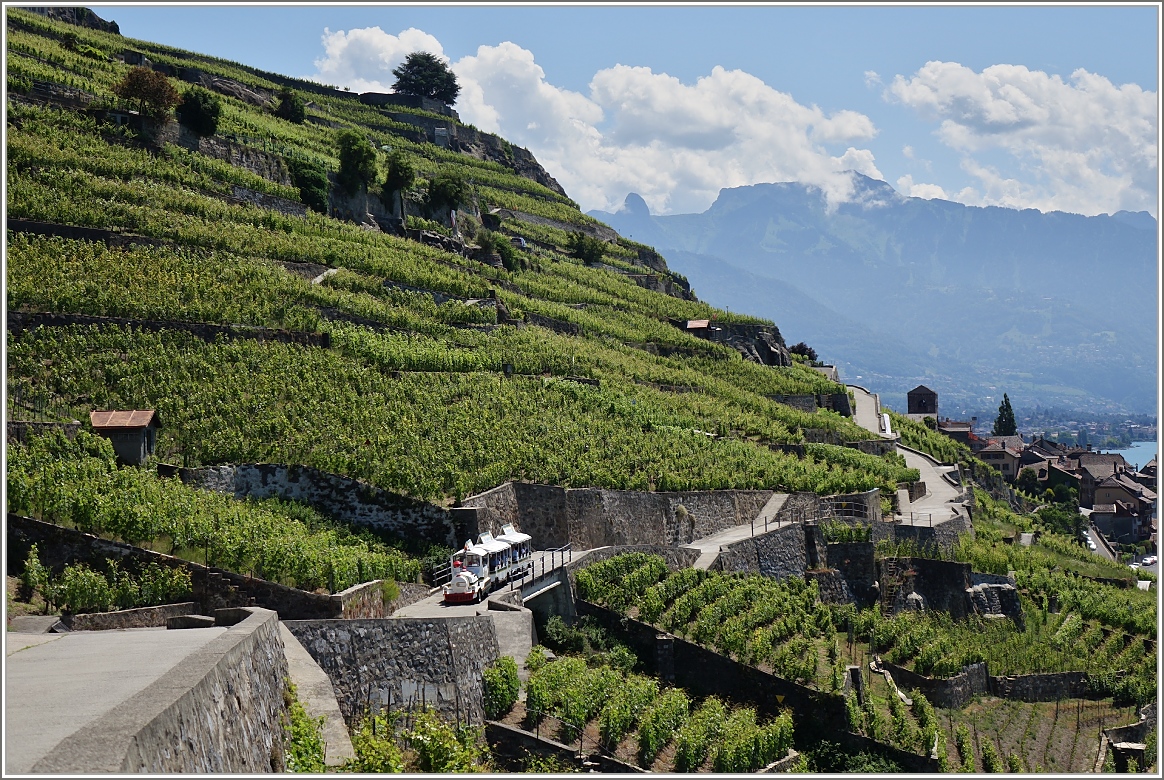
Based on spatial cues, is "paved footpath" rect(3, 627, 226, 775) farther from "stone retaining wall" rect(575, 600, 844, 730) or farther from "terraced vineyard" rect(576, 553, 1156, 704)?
"terraced vineyard" rect(576, 553, 1156, 704)

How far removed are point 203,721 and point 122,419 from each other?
1561cm

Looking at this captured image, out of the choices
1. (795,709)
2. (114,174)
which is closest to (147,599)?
(795,709)

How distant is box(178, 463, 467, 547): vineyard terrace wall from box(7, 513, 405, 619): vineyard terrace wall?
6940mm

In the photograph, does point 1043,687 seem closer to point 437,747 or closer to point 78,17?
point 437,747

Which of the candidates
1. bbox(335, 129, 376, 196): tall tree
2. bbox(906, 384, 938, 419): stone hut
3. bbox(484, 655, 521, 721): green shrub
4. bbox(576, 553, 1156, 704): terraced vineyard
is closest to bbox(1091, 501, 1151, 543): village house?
bbox(906, 384, 938, 419): stone hut

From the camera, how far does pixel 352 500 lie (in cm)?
2850

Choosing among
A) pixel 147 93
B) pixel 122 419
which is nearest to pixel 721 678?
pixel 122 419

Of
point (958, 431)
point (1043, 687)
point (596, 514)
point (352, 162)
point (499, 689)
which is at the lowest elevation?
point (1043, 687)

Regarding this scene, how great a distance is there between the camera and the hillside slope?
31422mm

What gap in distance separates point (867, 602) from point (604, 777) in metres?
22.6

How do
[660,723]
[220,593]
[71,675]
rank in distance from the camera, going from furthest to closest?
1. [660,723]
2. [220,593]
3. [71,675]

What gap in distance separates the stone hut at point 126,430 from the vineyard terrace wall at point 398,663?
9.45 meters

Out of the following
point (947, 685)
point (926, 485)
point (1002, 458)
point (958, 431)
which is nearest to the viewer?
point (947, 685)

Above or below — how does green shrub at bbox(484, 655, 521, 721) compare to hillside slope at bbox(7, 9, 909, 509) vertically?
below
